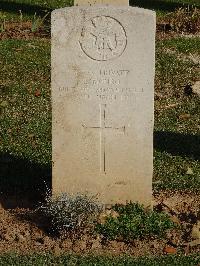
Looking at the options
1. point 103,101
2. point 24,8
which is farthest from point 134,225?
point 24,8

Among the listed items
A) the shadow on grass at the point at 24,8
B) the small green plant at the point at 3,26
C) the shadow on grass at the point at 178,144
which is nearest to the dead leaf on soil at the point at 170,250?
the shadow on grass at the point at 178,144

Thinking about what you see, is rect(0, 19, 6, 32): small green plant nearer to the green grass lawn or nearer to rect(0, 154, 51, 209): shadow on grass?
rect(0, 154, 51, 209): shadow on grass

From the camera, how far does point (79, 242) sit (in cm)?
620

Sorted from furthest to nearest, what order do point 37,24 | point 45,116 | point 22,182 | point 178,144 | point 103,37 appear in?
point 37,24, point 45,116, point 178,144, point 22,182, point 103,37

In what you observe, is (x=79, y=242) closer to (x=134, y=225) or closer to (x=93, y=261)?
(x=93, y=261)

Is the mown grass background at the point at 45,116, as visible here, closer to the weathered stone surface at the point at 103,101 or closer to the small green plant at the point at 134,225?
the weathered stone surface at the point at 103,101

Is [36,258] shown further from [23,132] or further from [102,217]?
[23,132]

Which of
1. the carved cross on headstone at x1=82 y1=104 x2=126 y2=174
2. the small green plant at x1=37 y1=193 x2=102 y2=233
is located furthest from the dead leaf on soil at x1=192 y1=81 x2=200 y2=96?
the small green plant at x1=37 y1=193 x2=102 y2=233

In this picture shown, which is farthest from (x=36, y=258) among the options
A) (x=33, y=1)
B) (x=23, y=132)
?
(x=33, y=1)

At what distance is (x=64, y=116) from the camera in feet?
21.2

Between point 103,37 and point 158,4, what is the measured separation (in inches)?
415

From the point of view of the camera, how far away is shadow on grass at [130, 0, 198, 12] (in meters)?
15.9

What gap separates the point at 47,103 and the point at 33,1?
697 centimetres

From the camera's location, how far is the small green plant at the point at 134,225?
625 centimetres
